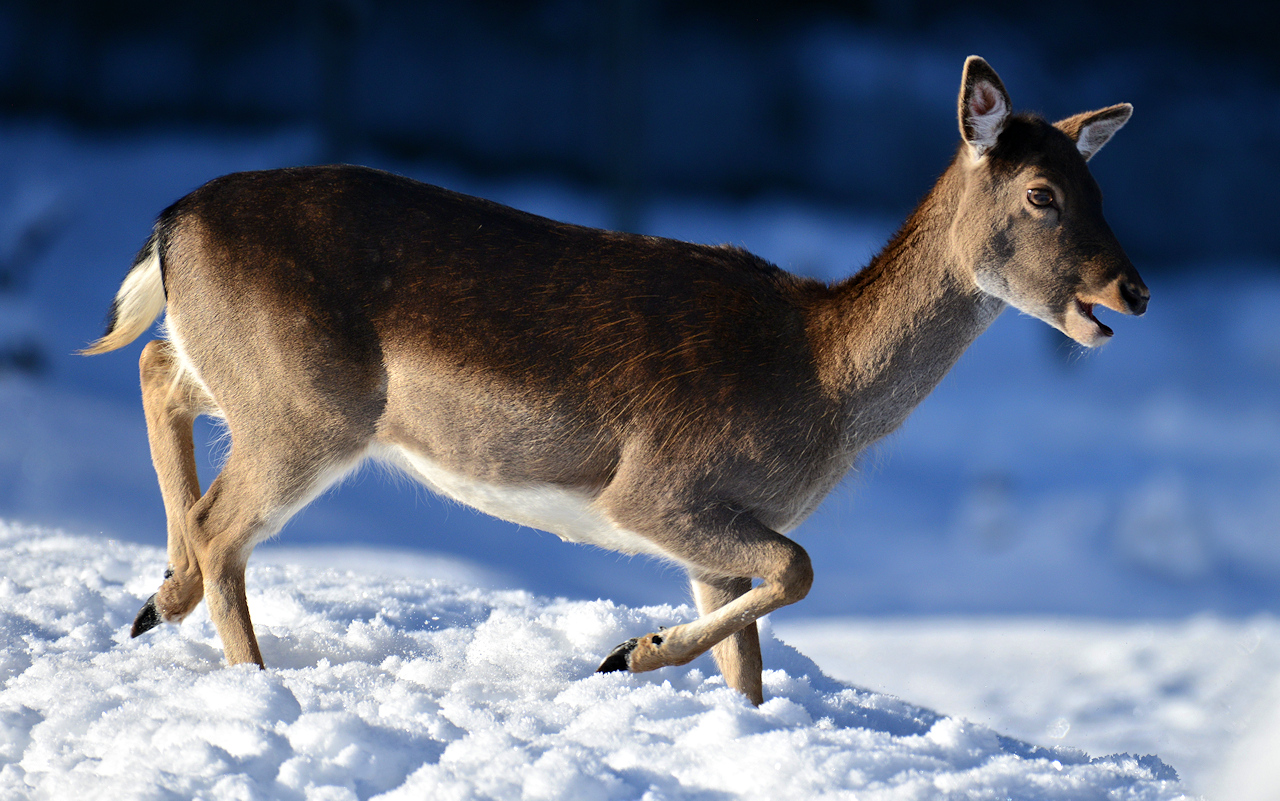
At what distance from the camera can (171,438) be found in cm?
509

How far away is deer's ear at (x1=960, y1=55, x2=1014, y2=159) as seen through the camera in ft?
12.8

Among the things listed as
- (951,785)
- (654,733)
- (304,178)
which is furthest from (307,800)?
(304,178)

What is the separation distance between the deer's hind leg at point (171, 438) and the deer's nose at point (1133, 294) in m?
3.65

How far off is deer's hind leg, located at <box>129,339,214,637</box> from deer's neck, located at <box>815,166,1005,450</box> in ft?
8.96

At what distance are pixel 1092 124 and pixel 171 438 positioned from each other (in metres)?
3.91

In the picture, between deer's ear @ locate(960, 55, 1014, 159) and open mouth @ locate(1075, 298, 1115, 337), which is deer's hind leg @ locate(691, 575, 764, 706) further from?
deer's ear @ locate(960, 55, 1014, 159)

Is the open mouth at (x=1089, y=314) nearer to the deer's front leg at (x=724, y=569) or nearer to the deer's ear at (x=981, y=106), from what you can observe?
the deer's ear at (x=981, y=106)

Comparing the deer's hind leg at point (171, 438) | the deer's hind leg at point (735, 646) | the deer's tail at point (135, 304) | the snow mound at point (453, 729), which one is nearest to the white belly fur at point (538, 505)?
the deer's hind leg at point (735, 646)

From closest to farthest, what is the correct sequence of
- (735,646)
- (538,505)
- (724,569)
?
(724,569)
(538,505)
(735,646)

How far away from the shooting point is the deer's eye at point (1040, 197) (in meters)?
3.99

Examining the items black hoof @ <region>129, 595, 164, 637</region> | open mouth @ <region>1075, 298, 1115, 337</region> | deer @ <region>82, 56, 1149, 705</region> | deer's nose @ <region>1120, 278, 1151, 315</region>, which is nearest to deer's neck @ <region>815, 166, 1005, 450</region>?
deer @ <region>82, 56, 1149, 705</region>

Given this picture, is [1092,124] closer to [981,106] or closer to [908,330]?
[981,106]

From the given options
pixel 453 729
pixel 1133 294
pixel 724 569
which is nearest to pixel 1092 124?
pixel 1133 294

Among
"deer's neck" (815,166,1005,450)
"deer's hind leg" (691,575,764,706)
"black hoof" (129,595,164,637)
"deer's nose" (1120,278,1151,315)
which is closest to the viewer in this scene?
"deer's nose" (1120,278,1151,315)
